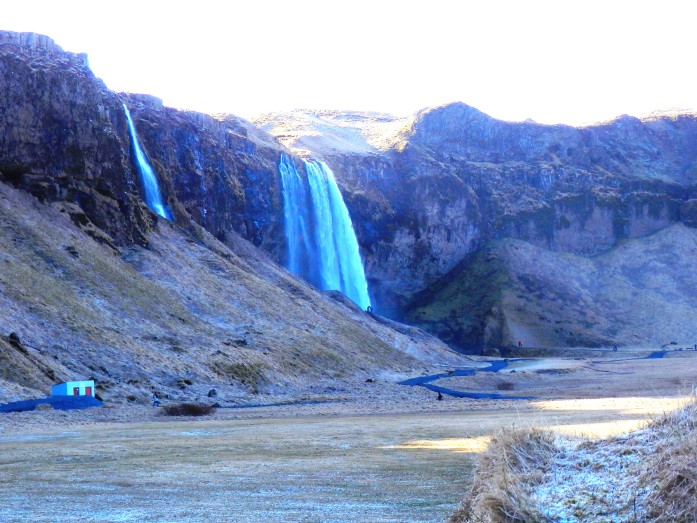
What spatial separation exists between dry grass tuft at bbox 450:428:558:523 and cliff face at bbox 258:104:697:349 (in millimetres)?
93519

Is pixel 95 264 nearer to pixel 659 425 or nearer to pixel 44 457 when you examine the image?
pixel 44 457

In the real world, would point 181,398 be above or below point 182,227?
below

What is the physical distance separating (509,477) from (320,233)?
8676cm

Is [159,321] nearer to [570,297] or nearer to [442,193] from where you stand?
[570,297]

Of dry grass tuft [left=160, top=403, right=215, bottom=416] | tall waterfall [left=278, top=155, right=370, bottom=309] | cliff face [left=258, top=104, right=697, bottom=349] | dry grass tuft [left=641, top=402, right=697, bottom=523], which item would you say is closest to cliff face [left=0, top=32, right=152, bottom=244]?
tall waterfall [left=278, top=155, right=370, bottom=309]

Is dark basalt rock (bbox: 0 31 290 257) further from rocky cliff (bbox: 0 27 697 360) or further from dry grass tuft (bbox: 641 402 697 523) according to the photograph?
dry grass tuft (bbox: 641 402 697 523)

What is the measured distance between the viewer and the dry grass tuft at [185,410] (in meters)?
32.8

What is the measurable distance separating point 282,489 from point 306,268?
7955cm

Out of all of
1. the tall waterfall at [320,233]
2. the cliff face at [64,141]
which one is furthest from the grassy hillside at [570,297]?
the cliff face at [64,141]

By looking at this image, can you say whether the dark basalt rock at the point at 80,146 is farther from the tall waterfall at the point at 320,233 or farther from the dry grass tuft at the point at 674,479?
the dry grass tuft at the point at 674,479

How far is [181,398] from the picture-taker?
129 ft

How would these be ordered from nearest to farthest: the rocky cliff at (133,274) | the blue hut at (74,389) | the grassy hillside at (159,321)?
the blue hut at (74,389), the grassy hillside at (159,321), the rocky cliff at (133,274)

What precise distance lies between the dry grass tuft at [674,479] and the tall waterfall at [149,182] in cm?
6532

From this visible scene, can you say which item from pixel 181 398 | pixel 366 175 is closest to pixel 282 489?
pixel 181 398
